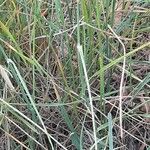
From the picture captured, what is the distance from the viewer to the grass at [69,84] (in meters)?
0.82

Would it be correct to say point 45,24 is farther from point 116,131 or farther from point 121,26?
point 116,131

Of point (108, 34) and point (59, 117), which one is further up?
point (108, 34)

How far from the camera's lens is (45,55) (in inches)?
36.1

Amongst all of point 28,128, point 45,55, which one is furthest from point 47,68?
point 28,128

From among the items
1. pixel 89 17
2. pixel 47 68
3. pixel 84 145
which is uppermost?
pixel 89 17

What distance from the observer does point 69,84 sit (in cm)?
88

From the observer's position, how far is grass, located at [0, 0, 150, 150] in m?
0.82

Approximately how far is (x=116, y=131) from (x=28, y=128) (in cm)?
18

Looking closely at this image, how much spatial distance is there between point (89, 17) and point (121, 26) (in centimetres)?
10

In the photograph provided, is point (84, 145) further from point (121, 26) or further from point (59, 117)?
point (121, 26)

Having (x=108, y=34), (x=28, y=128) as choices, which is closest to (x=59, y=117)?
(x=28, y=128)

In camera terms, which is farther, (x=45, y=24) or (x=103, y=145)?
(x=45, y=24)

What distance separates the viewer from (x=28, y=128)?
840mm

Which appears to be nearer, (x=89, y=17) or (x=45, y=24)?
(x=89, y=17)
